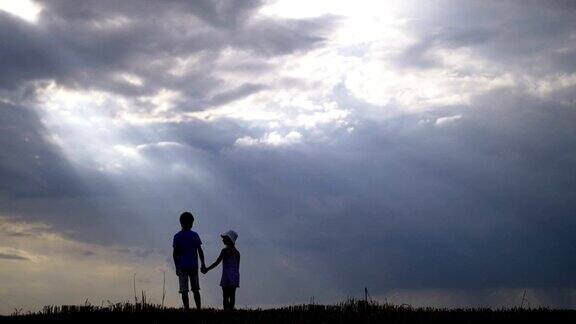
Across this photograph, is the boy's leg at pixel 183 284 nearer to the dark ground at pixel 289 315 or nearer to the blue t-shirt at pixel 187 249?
the blue t-shirt at pixel 187 249

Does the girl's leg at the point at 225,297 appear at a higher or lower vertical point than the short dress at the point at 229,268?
lower

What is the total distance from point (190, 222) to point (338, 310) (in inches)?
182

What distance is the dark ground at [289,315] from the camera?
14.1 metres

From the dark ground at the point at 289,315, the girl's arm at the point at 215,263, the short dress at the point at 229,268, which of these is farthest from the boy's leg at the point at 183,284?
the dark ground at the point at 289,315

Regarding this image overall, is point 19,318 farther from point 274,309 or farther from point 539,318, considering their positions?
point 539,318

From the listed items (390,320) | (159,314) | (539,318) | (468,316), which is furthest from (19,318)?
(539,318)

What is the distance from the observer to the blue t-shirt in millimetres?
18094

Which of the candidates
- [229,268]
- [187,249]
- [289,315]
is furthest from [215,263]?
[289,315]

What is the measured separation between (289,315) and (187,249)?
447cm

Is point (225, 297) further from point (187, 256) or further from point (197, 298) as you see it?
point (187, 256)

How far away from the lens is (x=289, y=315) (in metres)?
14.6

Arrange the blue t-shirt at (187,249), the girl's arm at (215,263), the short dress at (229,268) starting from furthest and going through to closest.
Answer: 1. the short dress at (229,268)
2. the girl's arm at (215,263)
3. the blue t-shirt at (187,249)

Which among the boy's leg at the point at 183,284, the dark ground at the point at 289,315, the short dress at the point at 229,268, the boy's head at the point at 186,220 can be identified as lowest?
the dark ground at the point at 289,315

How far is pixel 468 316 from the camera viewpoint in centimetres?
1559
